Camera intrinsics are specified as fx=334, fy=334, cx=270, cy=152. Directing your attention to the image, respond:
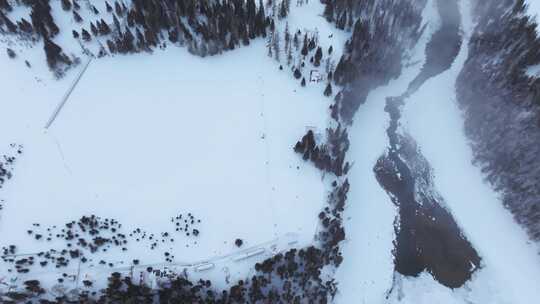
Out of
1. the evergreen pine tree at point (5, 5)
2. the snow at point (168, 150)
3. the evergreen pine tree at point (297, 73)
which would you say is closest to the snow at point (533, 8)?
the snow at point (168, 150)

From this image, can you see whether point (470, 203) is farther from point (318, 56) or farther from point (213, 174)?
point (213, 174)

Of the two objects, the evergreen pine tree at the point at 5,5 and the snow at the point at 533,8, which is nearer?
the evergreen pine tree at the point at 5,5

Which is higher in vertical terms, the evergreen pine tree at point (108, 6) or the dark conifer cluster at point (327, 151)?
the evergreen pine tree at point (108, 6)

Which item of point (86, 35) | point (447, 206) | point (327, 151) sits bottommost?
point (447, 206)

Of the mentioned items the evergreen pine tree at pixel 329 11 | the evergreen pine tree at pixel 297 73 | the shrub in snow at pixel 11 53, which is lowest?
the evergreen pine tree at pixel 297 73

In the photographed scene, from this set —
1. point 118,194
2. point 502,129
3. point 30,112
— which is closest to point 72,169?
point 118,194

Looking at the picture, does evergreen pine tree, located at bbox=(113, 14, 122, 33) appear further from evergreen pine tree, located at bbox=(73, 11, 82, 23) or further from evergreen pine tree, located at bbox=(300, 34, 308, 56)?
evergreen pine tree, located at bbox=(300, 34, 308, 56)

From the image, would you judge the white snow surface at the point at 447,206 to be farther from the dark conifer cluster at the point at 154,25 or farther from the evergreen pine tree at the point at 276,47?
the dark conifer cluster at the point at 154,25

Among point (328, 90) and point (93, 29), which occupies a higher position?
point (93, 29)

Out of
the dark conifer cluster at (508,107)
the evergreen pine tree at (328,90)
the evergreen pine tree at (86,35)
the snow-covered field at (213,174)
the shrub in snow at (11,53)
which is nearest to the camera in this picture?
the snow-covered field at (213,174)

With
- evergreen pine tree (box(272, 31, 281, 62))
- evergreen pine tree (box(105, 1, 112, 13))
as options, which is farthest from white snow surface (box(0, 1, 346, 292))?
evergreen pine tree (box(105, 1, 112, 13))

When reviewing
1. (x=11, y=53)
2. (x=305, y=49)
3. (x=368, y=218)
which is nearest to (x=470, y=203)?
(x=368, y=218)
